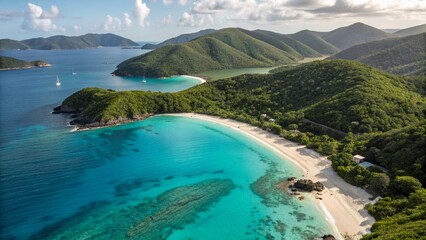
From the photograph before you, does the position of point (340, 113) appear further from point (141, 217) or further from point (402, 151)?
point (141, 217)

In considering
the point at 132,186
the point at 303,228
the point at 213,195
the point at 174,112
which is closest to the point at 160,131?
the point at 174,112

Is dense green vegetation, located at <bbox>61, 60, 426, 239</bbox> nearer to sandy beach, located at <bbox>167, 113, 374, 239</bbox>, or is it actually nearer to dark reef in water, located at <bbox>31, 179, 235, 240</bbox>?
Result: sandy beach, located at <bbox>167, 113, 374, 239</bbox>

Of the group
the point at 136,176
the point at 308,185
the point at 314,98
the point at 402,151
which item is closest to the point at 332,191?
the point at 308,185

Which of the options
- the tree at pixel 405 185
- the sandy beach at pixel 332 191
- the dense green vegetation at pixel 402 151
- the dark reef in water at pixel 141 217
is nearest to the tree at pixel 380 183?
the tree at pixel 405 185

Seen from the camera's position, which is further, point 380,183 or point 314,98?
point 314,98

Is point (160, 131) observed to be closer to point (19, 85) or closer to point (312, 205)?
point (312, 205)

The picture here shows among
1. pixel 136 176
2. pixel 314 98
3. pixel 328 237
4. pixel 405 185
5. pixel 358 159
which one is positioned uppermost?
pixel 314 98

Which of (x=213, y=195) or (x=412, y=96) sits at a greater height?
(x=412, y=96)
